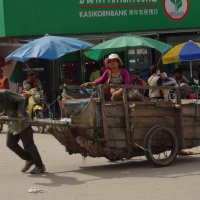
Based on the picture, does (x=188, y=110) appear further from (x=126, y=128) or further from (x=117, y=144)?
(x=117, y=144)

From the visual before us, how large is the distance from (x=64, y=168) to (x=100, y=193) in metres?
2.22

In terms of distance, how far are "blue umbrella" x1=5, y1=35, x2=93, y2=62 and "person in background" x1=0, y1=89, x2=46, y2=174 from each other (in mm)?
6067

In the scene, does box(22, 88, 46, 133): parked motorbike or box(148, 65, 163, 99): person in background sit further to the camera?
box(22, 88, 46, 133): parked motorbike

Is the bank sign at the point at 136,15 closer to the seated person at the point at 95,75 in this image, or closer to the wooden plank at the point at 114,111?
the seated person at the point at 95,75

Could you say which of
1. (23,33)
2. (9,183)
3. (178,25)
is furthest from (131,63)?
(9,183)

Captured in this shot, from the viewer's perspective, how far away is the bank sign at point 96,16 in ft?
59.9

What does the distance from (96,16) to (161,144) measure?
36.7ft

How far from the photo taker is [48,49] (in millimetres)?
14734

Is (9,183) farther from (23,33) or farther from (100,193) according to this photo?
(23,33)

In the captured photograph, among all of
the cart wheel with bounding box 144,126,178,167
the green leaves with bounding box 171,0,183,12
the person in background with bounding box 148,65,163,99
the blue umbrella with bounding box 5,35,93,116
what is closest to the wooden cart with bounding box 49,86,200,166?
the cart wheel with bounding box 144,126,178,167

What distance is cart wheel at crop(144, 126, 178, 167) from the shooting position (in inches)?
344

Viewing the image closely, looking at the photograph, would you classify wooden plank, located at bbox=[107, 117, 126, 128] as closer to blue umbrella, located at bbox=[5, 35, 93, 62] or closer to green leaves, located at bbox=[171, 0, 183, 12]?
blue umbrella, located at bbox=[5, 35, 93, 62]

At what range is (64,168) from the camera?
9203mm

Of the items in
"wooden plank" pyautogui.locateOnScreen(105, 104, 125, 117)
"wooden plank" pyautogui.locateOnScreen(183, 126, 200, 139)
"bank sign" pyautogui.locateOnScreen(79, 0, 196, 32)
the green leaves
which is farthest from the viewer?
the green leaves
